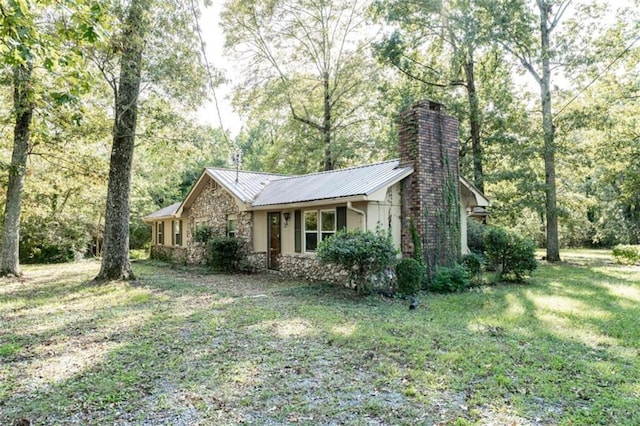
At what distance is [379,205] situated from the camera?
10.4 m

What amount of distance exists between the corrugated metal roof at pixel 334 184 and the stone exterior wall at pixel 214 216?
1.16 m

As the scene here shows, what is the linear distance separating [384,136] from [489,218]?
6856 millimetres

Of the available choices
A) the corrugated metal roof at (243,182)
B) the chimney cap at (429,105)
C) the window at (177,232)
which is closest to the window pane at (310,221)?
the corrugated metal roof at (243,182)

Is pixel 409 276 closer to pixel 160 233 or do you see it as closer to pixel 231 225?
pixel 231 225

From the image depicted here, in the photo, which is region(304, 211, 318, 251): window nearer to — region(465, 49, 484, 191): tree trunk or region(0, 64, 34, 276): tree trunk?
region(0, 64, 34, 276): tree trunk

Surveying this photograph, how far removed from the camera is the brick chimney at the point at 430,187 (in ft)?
34.5

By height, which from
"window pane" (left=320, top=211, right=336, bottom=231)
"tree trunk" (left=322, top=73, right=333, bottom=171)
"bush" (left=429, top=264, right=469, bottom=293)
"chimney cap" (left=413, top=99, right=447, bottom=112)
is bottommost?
"bush" (left=429, top=264, right=469, bottom=293)

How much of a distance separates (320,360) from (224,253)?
32.9 ft

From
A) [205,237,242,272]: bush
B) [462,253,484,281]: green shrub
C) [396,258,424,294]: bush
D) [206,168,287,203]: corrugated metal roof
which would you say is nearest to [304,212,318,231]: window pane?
[206,168,287,203]: corrugated metal roof

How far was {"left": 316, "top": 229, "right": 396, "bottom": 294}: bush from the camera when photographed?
8.89 metres

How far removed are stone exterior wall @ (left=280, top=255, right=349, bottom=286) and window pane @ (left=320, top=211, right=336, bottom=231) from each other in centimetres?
95

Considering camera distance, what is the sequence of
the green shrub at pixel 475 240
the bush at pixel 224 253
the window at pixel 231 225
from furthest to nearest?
the window at pixel 231 225 < the green shrub at pixel 475 240 < the bush at pixel 224 253

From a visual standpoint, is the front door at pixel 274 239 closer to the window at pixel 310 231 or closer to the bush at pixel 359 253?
the window at pixel 310 231

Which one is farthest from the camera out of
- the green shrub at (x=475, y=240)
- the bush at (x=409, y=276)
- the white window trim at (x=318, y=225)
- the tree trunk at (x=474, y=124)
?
the tree trunk at (x=474, y=124)
